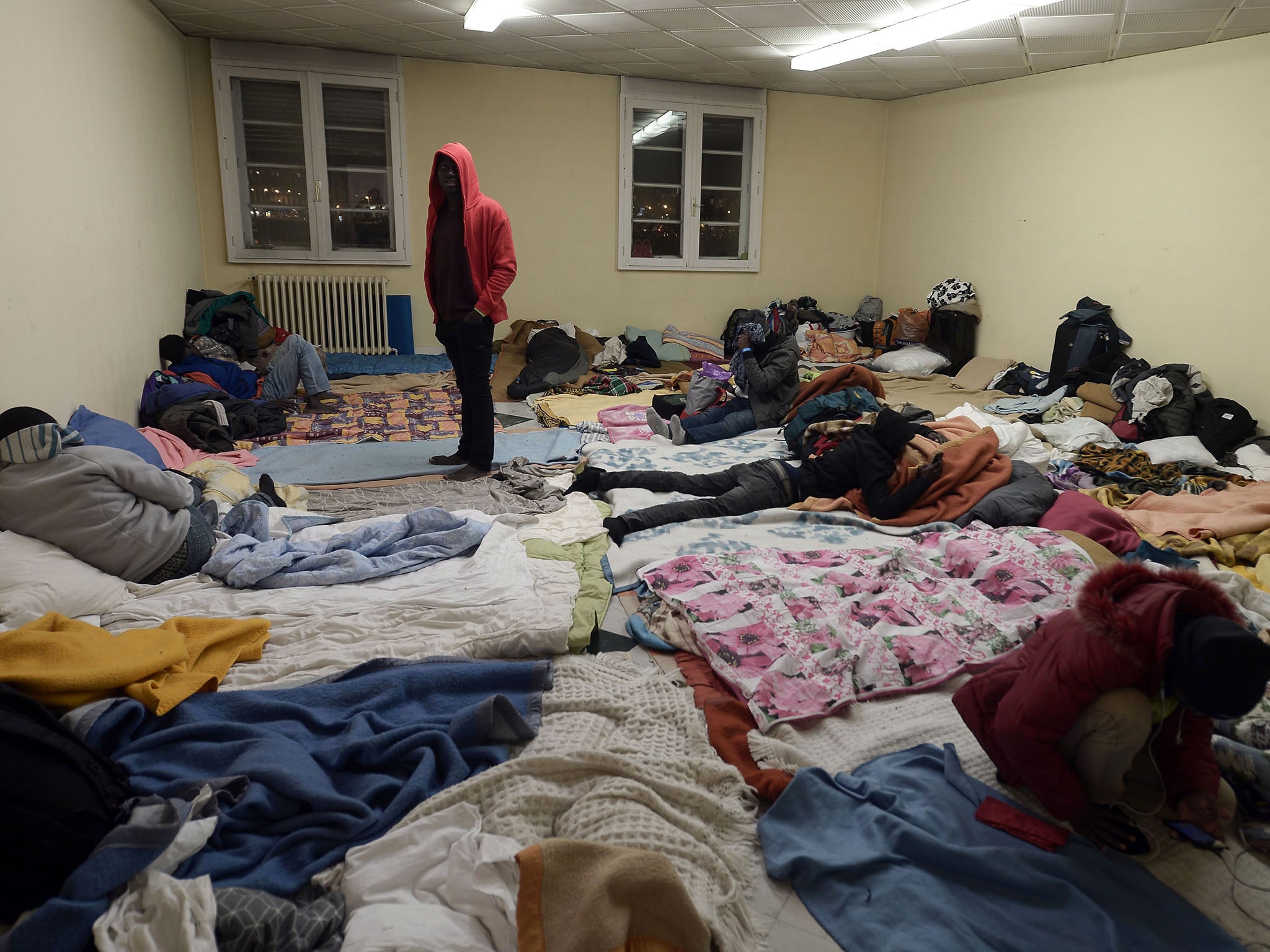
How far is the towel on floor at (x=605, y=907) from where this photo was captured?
54.7 inches

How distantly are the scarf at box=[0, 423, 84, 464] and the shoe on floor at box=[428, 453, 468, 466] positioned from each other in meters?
2.12

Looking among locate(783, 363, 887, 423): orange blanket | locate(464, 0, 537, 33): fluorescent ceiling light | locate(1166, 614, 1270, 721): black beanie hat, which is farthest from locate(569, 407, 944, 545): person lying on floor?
locate(464, 0, 537, 33): fluorescent ceiling light

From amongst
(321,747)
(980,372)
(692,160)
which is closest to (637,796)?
(321,747)

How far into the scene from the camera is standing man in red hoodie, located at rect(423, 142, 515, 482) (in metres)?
4.17

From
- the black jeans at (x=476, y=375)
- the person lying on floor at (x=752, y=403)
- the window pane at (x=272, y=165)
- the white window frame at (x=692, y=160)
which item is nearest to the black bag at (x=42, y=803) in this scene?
the black jeans at (x=476, y=375)

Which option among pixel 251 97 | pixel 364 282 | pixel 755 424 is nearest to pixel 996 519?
pixel 755 424

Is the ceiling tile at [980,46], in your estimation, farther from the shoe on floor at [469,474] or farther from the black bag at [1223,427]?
the shoe on floor at [469,474]

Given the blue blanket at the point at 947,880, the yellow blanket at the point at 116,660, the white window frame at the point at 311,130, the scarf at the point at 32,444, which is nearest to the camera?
the blue blanket at the point at 947,880

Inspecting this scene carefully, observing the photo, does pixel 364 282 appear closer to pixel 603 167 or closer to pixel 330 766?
pixel 603 167

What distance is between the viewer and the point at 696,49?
20.8 ft

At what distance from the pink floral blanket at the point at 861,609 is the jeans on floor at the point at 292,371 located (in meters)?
3.78

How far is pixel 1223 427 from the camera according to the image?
4801mm

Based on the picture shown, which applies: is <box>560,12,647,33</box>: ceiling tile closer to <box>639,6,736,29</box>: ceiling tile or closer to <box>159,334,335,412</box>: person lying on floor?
<box>639,6,736,29</box>: ceiling tile

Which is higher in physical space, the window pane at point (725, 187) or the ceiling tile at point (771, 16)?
the ceiling tile at point (771, 16)
